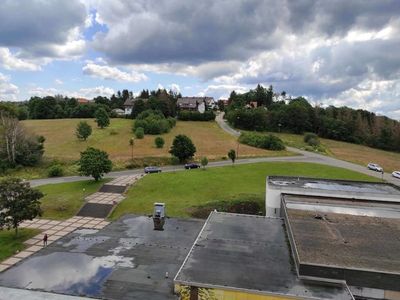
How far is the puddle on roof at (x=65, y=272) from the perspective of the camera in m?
21.1

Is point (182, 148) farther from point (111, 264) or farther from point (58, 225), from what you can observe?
point (111, 264)

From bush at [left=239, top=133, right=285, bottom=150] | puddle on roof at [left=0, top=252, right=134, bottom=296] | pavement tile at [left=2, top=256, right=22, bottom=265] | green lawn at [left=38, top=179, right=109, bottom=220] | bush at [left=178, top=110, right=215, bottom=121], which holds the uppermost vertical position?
bush at [left=178, top=110, right=215, bottom=121]

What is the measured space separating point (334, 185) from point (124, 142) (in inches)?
2039

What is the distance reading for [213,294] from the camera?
18.7 metres

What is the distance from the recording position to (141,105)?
121 metres

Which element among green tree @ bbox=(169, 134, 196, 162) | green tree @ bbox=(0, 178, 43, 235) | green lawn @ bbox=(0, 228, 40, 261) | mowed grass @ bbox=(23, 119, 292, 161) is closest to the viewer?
green lawn @ bbox=(0, 228, 40, 261)

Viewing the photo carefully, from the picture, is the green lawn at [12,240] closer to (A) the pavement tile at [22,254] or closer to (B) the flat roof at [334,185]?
(A) the pavement tile at [22,254]

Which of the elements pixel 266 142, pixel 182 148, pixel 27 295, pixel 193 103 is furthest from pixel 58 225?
pixel 193 103

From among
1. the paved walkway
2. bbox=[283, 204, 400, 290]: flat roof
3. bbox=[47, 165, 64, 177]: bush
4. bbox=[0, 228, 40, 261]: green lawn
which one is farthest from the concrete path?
bbox=[47, 165, 64, 177]: bush

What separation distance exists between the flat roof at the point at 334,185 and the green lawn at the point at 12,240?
23500mm

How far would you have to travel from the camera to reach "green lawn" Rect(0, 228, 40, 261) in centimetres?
3114

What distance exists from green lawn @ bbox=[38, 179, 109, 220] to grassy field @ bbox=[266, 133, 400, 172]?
49879 mm

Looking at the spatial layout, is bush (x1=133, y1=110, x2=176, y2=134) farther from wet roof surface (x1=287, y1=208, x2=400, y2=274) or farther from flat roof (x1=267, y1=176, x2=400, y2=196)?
wet roof surface (x1=287, y1=208, x2=400, y2=274)

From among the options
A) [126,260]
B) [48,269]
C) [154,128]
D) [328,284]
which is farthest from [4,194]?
[154,128]
